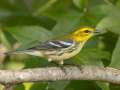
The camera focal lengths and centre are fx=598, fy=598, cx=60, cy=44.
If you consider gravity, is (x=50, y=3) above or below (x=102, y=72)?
above

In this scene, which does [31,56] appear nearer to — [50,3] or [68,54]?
[68,54]

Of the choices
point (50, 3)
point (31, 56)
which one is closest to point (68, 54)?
point (31, 56)

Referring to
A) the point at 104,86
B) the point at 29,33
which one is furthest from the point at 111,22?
the point at 29,33

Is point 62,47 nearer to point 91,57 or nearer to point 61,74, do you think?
point 91,57

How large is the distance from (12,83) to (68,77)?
299 millimetres

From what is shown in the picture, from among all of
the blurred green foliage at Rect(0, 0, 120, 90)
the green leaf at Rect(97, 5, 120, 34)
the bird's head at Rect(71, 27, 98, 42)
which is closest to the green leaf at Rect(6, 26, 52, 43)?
the blurred green foliage at Rect(0, 0, 120, 90)

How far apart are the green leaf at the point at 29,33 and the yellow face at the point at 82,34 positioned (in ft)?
0.64

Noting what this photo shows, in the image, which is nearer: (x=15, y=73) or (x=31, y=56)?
(x=15, y=73)

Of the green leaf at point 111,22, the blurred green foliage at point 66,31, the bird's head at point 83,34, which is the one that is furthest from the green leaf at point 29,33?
the green leaf at point 111,22

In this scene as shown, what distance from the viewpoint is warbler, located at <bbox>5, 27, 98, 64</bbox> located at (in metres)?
3.22

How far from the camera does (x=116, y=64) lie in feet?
10.1

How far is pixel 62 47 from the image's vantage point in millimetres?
3338

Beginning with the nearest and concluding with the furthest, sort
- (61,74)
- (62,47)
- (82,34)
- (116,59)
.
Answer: (61,74), (116,59), (62,47), (82,34)

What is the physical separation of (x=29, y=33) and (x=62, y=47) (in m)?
0.20
